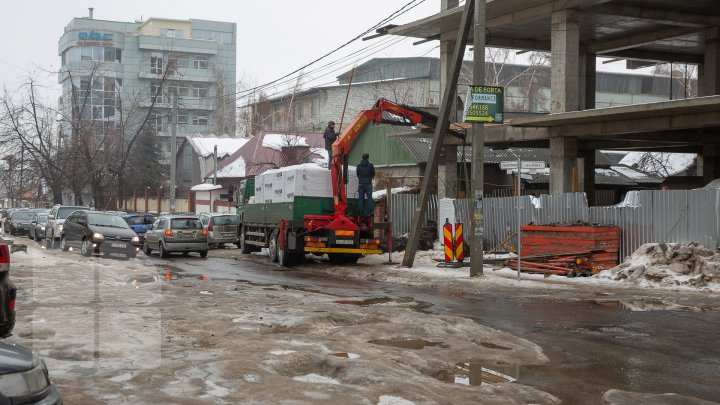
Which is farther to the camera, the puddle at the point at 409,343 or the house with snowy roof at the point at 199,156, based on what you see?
the house with snowy roof at the point at 199,156

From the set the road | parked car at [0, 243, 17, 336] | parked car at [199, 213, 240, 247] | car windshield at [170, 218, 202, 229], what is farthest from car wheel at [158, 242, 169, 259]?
parked car at [0, 243, 17, 336]

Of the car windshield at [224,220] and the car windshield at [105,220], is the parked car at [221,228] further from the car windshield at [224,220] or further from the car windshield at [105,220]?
the car windshield at [105,220]

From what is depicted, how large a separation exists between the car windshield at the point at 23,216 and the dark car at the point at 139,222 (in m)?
13.6

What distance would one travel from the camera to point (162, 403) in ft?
22.7

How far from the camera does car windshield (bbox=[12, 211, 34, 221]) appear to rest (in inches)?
1972

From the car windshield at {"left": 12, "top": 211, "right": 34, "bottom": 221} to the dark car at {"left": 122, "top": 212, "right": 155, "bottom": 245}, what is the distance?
13.6 meters

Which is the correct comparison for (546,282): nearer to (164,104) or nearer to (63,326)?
(63,326)

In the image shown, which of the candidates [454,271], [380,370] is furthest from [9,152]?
[380,370]

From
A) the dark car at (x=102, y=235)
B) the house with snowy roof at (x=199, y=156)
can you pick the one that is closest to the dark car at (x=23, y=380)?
the dark car at (x=102, y=235)

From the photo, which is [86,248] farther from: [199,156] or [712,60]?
[199,156]

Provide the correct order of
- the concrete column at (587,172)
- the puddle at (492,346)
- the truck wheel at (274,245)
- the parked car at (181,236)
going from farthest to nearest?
the concrete column at (587,172) → the parked car at (181,236) → the truck wheel at (274,245) → the puddle at (492,346)

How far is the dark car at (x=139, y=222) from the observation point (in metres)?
38.1

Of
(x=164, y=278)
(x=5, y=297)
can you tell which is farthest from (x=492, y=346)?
(x=164, y=278)

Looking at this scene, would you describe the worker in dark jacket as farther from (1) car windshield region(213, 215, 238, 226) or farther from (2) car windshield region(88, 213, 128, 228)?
(1) car windshield region(213, 215, 238, 226)
